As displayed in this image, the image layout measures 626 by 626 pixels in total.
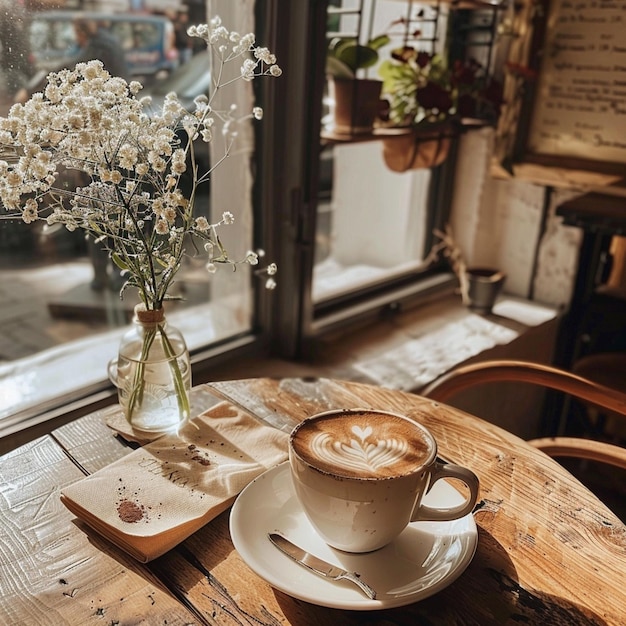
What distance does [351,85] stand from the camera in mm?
1611

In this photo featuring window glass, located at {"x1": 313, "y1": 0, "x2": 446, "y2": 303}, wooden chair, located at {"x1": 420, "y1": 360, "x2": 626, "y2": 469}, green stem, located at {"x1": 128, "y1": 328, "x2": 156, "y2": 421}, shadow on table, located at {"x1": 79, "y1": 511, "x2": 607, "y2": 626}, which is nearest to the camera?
shadow on table, located at {"x1": 79, "y1": 511, "x2": 607, "y2": 626}

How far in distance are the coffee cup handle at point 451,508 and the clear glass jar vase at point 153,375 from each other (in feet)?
1.30

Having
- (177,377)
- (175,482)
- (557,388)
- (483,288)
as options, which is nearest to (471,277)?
(483,288)

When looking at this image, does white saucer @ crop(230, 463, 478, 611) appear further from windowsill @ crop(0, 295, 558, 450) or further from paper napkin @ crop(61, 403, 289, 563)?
windowsill @ crop(0, 295, 558, 450)

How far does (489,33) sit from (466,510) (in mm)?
1654

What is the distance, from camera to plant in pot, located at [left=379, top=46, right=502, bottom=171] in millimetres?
1773

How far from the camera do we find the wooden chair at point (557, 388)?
1103mm

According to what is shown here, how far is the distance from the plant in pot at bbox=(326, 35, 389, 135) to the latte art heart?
1042 mm

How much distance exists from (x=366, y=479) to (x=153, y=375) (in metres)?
0.40

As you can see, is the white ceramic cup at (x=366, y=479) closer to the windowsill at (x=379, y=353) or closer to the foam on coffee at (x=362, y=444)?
A: the foam on coffee at (x=362, y=444)

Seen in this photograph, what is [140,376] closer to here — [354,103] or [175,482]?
[175,482]

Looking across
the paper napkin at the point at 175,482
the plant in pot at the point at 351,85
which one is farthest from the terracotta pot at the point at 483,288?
the paper napkin at the point at 175,482

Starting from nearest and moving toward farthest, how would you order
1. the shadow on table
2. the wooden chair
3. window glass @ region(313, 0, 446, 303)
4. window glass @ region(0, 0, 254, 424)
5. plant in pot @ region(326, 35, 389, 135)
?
the shadow on table
the wooden chair
window glass @ region(0, 0, 254, 424)
plant in pot @ region(326, 35, 389, 135)
window glass @ region(313, 0, 446, 303)

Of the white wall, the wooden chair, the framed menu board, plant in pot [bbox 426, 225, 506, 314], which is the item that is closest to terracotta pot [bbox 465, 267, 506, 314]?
plant in pot [bbox 426, 225, 506, 314]
